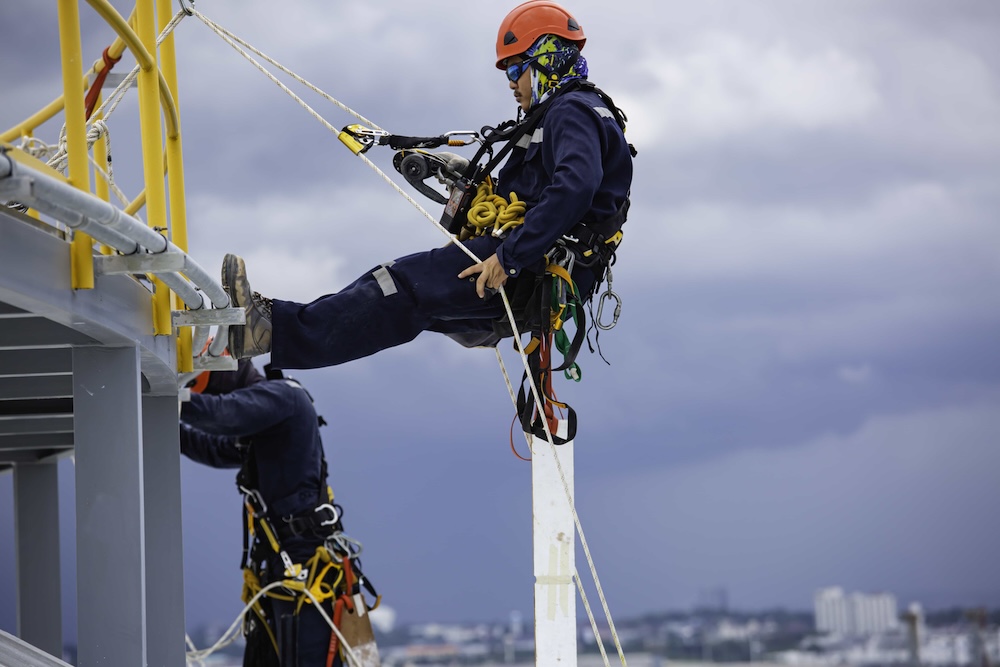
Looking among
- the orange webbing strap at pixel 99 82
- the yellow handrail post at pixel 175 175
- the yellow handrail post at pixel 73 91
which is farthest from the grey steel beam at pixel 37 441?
the yellow handrail post at pixel 73 91

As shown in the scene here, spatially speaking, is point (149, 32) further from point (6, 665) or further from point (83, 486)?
point (6, 665)

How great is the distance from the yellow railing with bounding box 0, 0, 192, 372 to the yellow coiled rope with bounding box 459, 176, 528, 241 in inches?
40.2

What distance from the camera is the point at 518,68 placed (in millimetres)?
4508

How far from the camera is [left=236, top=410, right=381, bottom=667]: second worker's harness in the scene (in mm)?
6059

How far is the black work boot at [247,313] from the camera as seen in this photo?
4090 millimetres

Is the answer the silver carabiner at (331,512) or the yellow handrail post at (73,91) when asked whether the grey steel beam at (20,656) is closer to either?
the yellow handrail post at (73,91)

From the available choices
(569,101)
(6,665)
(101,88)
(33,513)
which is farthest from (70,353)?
(33,513)

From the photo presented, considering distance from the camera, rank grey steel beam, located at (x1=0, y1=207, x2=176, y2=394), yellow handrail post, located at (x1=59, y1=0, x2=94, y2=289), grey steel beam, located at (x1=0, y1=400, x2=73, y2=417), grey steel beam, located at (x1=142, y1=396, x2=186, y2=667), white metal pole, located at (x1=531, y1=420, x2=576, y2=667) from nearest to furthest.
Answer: grey steel beam, located at (x1=0, y1=207, x2=176, y2=394) < yellow handrail post, located at (x1=59, y1=0, x2=94, y2=289) < white metal pole, located at (x1=531, y1=420, x2=576, y2=667) < grey steel beam, located at (x1=142, y1=396, x2=186, y2=667) < grey steel beam, located at (x1=0, y1=400, x2=73, y2=417)

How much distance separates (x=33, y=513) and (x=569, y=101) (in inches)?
171

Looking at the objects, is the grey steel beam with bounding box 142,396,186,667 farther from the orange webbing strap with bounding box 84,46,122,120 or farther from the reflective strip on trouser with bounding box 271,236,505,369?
the orange webbing strap with bounding box 84,46,122,120

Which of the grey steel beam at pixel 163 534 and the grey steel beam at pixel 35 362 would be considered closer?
the grey steel beam at pixel 35 362

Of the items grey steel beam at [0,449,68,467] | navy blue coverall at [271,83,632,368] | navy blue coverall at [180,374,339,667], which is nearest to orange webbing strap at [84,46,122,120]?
navy blue coverall at [180,374,339,667]

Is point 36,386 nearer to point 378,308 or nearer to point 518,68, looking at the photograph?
point 378,308

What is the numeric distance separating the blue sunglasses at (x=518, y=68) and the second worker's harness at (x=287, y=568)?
8.32 feet
